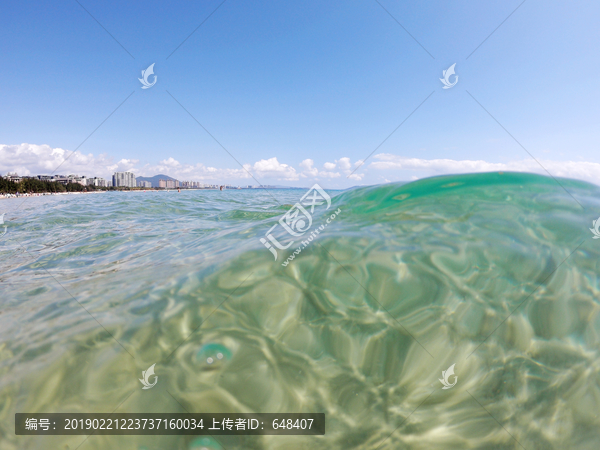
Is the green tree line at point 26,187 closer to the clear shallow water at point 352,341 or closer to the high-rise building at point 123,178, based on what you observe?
the high-rise building at point 123,178

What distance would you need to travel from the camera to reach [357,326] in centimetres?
216

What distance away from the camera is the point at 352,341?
6.83 feet

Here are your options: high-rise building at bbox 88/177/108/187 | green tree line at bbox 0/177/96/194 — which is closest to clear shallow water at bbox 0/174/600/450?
green tree line at bbox 0/177/96/194

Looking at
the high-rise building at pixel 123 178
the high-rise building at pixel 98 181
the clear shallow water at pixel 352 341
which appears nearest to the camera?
the clear shallow water at pixel 352 341

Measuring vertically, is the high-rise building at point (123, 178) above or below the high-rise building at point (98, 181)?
below

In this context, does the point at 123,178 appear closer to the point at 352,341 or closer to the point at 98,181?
the point at 98,181

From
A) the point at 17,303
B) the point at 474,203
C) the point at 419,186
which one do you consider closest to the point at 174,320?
the point at 17,303

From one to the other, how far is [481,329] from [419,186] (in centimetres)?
396

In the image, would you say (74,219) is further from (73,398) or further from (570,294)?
(570,294)

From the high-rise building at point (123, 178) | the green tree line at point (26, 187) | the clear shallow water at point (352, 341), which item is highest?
the high-rise building at point (123, 178)

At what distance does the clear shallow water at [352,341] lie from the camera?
67.3 inches

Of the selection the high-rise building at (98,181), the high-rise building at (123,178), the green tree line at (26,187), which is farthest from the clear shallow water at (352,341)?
the high-rise building at (98,181)

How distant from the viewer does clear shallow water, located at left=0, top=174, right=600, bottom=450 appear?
1.71m

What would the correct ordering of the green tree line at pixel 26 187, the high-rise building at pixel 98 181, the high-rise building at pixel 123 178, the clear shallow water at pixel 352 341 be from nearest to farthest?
the clear shallow water at pixel 352 341, the green tree line at pixel 26 187, the high-rise building at pixel 98 181, the high-rise building at pixel 123 178
